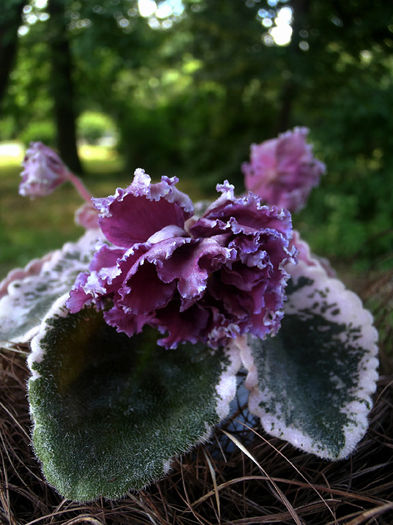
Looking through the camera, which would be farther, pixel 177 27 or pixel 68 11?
pixel 177 27

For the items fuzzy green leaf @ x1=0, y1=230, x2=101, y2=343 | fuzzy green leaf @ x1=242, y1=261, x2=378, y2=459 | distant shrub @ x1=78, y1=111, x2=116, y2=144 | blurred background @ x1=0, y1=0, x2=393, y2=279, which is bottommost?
distant shrub @ x1=78, y1=111, x2=116, y2=144

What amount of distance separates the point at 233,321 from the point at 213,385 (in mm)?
70

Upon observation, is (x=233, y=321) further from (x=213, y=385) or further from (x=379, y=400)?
(x=379, y=400)

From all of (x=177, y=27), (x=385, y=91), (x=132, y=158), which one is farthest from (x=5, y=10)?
(x=132, y=158)

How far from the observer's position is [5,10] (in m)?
→ 1.36

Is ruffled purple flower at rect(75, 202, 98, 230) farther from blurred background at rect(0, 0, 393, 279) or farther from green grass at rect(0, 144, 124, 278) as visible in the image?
green grass at rect(0, 144, 124, 278)

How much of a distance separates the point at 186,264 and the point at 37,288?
0.26 meters

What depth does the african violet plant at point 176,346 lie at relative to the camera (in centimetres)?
43

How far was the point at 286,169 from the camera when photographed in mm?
746

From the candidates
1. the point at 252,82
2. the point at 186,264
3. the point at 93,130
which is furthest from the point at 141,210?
the point at 93,130

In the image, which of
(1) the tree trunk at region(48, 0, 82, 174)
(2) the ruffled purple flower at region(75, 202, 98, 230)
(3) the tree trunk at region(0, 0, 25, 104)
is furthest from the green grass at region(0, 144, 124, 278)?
(2) the ruffled purple flower at region(75, 202, 98, 230)

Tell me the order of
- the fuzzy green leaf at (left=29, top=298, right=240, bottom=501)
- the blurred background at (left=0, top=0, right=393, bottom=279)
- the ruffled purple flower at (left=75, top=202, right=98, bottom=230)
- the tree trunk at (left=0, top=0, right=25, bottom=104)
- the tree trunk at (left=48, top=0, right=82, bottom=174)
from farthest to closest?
the tree trunk at (left=48, top=0, right=82, bottom=174)
the blurred background at (left=0, top=0, right=393, bottom=279)
the tree trunk at (left=0, top=0, right=25, bottom=104)
the ruffled purple flower at (left=75, top=202, right=98, bottom=230)
the fuzzy green leaf at (left=29, top=298, right=240, bottom=501)

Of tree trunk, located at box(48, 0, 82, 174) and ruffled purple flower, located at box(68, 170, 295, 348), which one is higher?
ruffled purple flower, located at box(68, 170, 295, 348)

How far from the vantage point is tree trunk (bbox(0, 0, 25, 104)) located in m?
1.35
